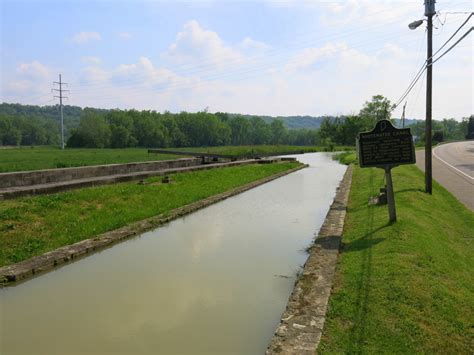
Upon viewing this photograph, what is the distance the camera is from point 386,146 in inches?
368

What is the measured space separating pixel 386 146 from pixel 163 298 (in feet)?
20.4

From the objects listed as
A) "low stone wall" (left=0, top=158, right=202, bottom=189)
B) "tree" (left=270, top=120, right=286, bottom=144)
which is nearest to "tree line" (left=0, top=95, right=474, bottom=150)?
"tree" (left=270, top=120, right=286, bottom=144)

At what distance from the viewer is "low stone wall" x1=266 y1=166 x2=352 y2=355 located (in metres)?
4.46

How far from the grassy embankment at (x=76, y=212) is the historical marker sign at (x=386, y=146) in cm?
710

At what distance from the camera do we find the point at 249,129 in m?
142

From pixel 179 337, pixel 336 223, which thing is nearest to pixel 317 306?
pixel 179 337

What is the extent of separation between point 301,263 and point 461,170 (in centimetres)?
1873

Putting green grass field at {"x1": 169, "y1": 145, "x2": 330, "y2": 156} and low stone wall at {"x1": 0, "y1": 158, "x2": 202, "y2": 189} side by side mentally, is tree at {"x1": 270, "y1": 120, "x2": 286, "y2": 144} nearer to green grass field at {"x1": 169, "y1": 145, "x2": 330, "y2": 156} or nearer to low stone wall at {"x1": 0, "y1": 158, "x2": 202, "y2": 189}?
green grass field at {"x1": 169, "y1": 145, "x2": 330, "y2": 156}

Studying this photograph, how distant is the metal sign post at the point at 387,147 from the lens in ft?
30.2

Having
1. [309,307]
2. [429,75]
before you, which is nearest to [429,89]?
[429,75]

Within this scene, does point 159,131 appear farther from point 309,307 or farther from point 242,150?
point 309,307

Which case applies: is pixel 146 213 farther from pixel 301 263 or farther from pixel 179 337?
pixel 179 337

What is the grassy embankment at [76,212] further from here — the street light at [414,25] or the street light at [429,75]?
the street light at [414,25]

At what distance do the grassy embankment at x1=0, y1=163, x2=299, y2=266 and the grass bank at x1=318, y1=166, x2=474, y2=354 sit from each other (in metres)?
6.55
